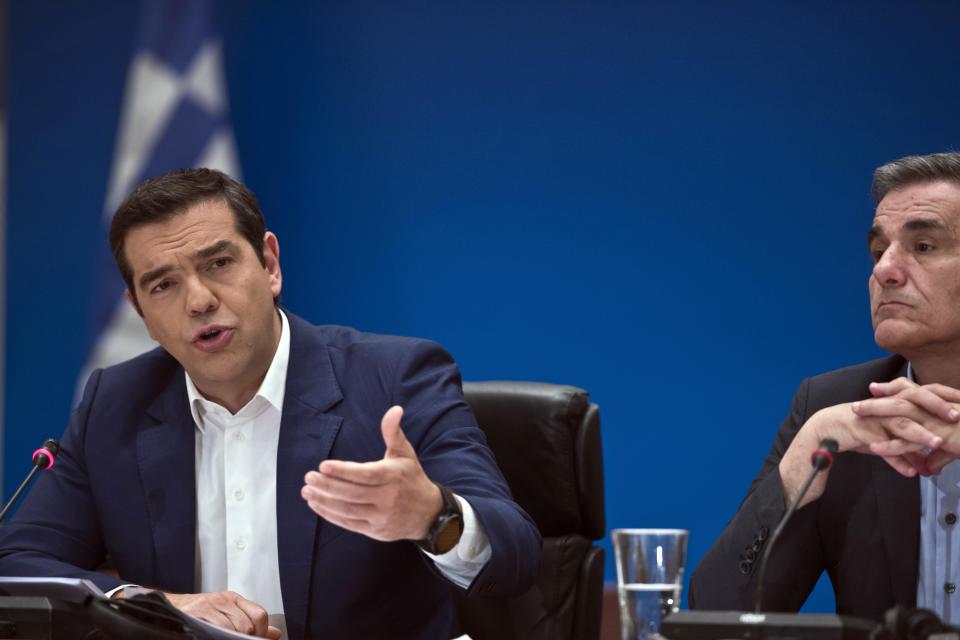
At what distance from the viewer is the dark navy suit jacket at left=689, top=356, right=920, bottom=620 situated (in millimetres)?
1816

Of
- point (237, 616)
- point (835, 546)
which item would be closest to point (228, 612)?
point (237, 616)

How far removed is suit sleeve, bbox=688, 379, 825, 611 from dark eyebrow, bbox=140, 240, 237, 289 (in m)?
1.11

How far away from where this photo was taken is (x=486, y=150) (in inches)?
138

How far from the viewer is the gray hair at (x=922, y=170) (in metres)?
1.97

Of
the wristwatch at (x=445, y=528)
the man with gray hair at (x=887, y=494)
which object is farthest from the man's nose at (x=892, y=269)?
the wristwatch at (x=445, y=528)

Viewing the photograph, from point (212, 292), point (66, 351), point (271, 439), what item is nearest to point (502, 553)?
point (271, 439)

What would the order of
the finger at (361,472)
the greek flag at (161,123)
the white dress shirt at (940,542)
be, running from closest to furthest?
the finger at (361,472), the white dress shirt at (940,542), the greek flag at (161,123)

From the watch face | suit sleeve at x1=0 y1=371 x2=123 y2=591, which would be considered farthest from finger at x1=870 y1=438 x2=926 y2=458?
suit sleeve at x1=0 y1=371 x2=123 y2=591

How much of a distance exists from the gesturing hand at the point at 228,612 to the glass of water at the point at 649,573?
28.6 inches

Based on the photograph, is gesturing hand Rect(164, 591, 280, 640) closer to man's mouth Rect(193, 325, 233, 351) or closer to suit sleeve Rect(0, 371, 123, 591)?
suit sleeve Rect(0, 371, 123, 591)

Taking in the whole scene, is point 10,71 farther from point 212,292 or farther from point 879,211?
point 879,211

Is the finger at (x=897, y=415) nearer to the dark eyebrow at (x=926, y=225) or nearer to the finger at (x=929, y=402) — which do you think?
the finger at (x=929, y=402)

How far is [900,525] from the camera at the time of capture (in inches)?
76.0

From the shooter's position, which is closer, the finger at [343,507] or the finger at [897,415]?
the finger at [343,507]
